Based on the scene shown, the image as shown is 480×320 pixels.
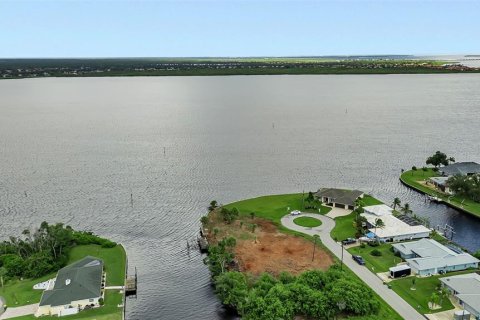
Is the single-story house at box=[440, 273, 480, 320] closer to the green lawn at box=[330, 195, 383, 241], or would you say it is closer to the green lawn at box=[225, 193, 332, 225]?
the green lawn at box=[330, 195, 383, 241]

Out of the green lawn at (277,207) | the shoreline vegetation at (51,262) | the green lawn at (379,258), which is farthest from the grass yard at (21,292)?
the green lawn at (379,258)

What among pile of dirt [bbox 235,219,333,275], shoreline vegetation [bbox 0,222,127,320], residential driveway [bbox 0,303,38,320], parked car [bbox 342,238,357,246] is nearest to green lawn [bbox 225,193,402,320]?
parked car [bbox 342,238,357,246]

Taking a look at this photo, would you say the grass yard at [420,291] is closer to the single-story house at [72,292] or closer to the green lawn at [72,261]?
the green lawn at [72,261]

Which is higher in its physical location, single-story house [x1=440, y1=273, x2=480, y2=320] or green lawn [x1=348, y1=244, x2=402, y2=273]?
single-story house [x1=440, y1=273, x2=480, y2=320]

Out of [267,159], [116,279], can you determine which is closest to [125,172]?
[267,159]

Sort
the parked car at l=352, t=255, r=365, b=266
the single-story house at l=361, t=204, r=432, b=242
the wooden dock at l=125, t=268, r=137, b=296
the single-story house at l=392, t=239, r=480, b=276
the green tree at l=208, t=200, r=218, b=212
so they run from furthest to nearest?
the green tree at l=208, t=200, r=218, b=212, the single-story house at l=361, t=204, r=432, b=242, the parked car at l=352, t=255, r=365, b=266, the single-story house at l=392, t=239, r=480, b=276, the wooden dock at l=125, t=268, r=137, b=296

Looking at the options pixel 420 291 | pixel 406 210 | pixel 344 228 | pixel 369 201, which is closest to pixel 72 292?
pixel 420 291

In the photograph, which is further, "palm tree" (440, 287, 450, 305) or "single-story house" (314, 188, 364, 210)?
"single-story house" (314, 188, 364, 210)

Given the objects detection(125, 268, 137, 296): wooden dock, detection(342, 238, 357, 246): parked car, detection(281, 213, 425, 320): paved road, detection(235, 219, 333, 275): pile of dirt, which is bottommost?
detection(125, 268, 137, 296): wooden dock
